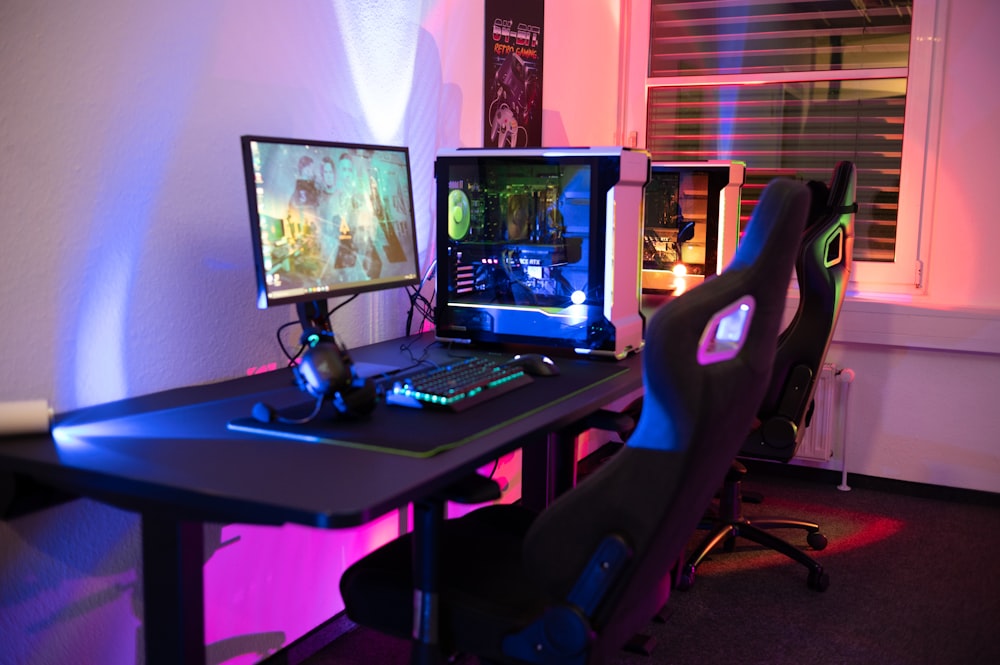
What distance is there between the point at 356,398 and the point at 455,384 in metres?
0.23

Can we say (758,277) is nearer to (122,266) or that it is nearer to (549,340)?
(549,340)

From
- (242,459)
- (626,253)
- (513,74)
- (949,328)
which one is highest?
(513,74)

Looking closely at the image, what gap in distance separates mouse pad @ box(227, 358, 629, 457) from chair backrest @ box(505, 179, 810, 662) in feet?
0.77

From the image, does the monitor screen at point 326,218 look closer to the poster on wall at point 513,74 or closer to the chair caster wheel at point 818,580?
the poster on wall at point 513,74

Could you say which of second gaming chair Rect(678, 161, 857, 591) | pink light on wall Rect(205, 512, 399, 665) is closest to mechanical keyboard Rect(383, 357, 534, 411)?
pink light on wall Rect(205, 512, 399, 665)

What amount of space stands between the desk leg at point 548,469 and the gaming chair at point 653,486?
2.15ft

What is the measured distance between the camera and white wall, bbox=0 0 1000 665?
1.56 meters

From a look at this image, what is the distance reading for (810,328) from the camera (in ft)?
8.64

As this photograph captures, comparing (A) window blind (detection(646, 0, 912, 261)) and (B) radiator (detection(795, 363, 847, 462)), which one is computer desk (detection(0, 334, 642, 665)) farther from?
(A) window blind (detection(646, 0, 912, 261))

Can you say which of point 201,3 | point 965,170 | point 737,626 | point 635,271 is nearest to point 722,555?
point 737,626

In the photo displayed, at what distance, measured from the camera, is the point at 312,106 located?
2191 millimetres

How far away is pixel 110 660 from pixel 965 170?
10.7 feet

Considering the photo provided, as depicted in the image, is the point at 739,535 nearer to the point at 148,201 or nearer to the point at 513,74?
the point at 513,74

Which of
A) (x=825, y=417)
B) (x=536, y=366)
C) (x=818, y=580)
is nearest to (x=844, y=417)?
(x=825, y=417)
